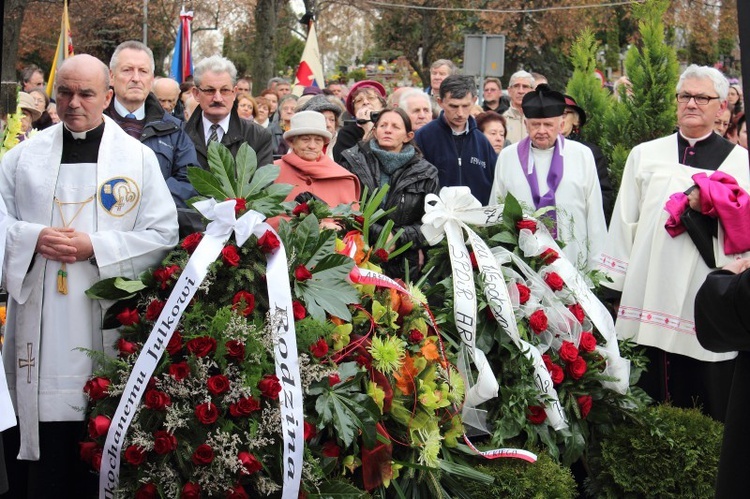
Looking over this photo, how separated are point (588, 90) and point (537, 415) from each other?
4667 mm

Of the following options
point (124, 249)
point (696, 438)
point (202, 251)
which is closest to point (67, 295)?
point (124, 249)

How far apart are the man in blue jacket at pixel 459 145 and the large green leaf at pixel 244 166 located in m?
2.93

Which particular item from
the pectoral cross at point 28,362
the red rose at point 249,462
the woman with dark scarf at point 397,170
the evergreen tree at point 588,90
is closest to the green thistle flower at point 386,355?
the red rose at point 249,462

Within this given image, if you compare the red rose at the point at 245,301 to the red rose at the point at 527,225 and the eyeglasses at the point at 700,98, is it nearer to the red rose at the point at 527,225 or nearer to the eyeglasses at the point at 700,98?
the red rose at the point at 527,225

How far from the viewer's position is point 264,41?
73.6 ft

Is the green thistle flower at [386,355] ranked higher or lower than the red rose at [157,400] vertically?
higher

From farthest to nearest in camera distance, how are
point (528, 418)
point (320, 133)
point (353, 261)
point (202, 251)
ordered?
1. point (320, 133)
2. point (528, 418)
3. point (353, 261)
4. point (202, 251)

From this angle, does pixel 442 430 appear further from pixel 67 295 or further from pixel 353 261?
pixel 67 295

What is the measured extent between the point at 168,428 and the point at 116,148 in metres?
1.42

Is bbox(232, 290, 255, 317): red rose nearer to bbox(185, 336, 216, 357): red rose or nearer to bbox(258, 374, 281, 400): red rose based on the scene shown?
bbox(185, 336, 216, 357): red rose

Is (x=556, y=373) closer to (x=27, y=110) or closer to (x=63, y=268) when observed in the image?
(x=63, y=268)

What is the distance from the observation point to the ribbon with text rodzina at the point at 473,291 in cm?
502

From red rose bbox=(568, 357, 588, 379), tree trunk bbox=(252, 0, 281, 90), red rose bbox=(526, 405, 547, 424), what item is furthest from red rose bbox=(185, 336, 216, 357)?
tree trunk bbox=(252, 0, 281, 90)

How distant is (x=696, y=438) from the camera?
5.20 metres
